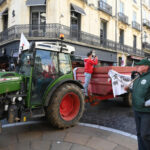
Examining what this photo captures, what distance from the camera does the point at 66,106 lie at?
186 inches

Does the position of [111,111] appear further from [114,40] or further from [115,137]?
[114,40]

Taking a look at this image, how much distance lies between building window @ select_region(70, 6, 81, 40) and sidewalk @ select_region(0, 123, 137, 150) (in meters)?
11.3

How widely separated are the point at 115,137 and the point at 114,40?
55.1ft

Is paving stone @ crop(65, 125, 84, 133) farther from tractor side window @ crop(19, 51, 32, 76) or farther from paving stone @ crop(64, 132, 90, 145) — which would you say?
tractor side window @ crop(19, 51, 32, 76)

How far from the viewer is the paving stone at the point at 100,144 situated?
338cm

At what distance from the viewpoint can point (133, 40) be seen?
23547 millimetres

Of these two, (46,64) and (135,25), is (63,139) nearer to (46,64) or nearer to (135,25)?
(46,64)

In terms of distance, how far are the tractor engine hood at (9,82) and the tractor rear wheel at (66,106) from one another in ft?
3.11

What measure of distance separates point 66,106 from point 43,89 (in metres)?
0.93

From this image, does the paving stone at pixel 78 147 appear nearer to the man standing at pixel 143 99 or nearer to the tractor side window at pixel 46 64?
the man standing at pixel 143 99

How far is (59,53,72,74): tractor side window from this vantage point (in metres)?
4.60

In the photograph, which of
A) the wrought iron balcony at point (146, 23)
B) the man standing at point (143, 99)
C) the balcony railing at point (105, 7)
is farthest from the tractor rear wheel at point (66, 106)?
the wrought iron balcony at point (146, 23)

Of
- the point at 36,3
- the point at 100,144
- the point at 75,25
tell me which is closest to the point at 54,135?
the point at 100,144

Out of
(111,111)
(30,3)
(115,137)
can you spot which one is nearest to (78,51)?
(30,3)
